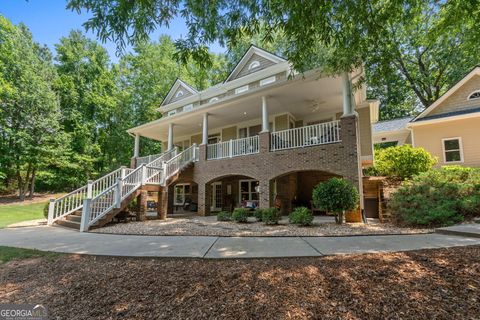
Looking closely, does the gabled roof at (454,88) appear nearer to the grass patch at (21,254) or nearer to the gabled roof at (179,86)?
the gabled roof at (179,86)

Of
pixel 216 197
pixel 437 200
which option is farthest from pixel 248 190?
pixel 437 200

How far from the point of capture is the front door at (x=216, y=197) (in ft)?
51.6

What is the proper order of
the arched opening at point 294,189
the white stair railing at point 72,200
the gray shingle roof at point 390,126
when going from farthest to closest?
1. the gray shingle roof at point 390,126
2. the arched opening at point 294,189
3. the white stair railing at point 72,200

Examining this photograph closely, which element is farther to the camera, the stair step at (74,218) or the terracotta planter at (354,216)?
the stair step at (74,218)

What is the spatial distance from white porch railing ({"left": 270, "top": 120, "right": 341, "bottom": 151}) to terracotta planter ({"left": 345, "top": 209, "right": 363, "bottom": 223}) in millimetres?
2613

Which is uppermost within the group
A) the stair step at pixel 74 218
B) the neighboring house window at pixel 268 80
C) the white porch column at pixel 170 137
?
the neighboring house window at pixel 268 80

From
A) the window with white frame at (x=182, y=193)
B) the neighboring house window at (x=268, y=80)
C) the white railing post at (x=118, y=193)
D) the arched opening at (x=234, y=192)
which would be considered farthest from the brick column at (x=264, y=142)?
the window with white frame at (x=182, y=193)

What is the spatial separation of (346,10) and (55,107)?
24.1 metres

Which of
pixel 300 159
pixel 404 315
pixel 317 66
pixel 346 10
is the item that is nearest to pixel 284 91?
pixel 317 66

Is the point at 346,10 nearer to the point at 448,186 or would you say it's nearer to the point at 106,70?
the point at 448,186

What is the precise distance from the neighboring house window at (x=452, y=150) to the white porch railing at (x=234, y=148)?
11.7m

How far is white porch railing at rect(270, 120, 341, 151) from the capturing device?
941 cm

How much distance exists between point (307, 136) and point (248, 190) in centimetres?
569

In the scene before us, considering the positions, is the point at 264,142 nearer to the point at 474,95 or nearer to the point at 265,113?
the point at 265,113
